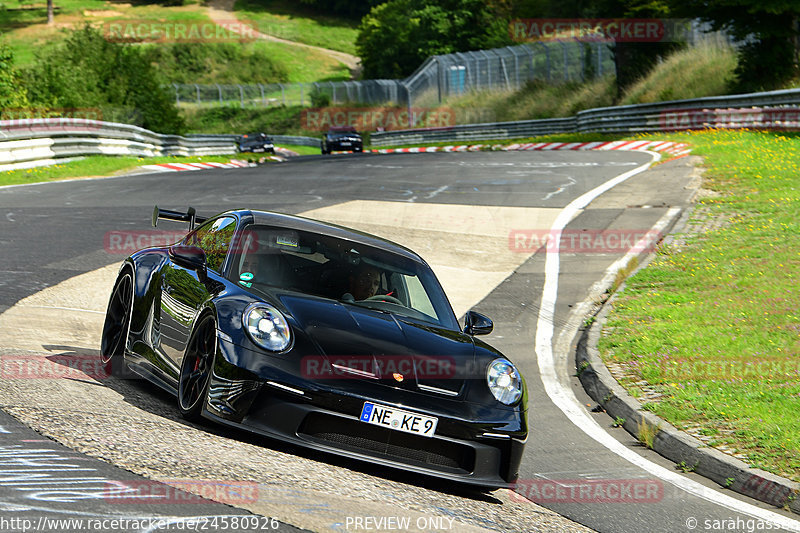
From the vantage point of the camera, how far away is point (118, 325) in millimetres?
7598

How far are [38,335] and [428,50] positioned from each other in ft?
248

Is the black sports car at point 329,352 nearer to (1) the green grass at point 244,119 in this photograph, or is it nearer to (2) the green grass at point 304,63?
(1) the green grass at point 244,119

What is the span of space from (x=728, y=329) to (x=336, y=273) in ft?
15.9

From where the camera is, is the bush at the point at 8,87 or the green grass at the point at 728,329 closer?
the green grass at the point at 728,329

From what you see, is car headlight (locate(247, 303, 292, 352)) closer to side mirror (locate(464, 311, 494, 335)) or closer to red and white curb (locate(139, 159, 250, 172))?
side mirror (locate(464, 311, 494, 335))

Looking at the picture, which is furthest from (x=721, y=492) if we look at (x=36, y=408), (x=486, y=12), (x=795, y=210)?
(x=486, y=12)

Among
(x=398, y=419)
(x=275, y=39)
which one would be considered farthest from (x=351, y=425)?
(x=275, y=39)

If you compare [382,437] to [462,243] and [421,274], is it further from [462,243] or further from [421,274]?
[462,243]

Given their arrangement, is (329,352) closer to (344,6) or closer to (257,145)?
(257,145)

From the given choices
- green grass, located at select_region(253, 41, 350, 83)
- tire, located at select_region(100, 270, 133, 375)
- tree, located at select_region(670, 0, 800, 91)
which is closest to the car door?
tire, located at select_region(100, 270, 133, 375)

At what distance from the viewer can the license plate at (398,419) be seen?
5.36 metres

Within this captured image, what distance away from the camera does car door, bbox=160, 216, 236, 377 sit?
6.24m

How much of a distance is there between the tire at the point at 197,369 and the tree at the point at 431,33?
7031 cm

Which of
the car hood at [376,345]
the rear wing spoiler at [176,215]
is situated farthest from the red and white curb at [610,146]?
the car hood at [376,345]
